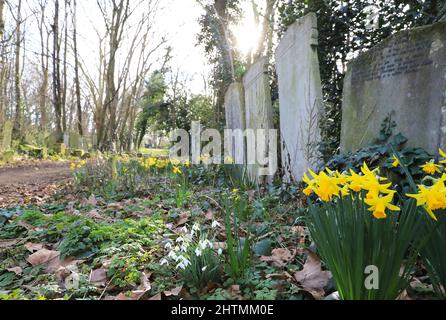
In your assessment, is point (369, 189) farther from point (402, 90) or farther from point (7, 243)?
point (7, 243)

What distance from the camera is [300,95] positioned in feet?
12.2

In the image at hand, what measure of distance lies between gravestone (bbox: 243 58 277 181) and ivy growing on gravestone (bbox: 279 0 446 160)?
832mm

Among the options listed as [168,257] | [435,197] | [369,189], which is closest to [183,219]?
[168,257]

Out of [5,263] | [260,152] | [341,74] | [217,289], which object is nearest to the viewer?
[217,289]

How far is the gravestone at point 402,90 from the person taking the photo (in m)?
2.28

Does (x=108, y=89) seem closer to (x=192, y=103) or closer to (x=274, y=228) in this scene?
(x=192, y=103)

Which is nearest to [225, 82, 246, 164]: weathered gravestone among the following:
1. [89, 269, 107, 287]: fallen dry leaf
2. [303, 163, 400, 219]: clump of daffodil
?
[89, 269, 107, 287]: fallen dry leaf

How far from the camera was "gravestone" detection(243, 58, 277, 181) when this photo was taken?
4.48 m

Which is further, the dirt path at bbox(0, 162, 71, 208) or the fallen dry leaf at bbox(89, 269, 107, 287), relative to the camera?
the dirt path at bbox(0, 162, 71, 208)

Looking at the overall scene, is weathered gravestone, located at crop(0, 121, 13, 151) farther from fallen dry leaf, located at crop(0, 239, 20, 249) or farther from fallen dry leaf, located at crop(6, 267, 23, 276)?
fallen dry leaf, located at crop(6, 267, 23, 276)

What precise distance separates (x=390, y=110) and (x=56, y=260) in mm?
2776

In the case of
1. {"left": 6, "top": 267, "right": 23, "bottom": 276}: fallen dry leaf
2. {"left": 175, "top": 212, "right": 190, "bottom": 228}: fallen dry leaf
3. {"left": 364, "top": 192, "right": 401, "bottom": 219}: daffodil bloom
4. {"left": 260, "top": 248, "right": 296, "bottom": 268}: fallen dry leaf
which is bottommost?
{"left": 6, "top": 267, "right": 23, "bottom": 276}: fallen dry leaf

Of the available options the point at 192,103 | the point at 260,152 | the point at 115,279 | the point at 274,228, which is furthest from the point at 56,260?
the point at 192,103
